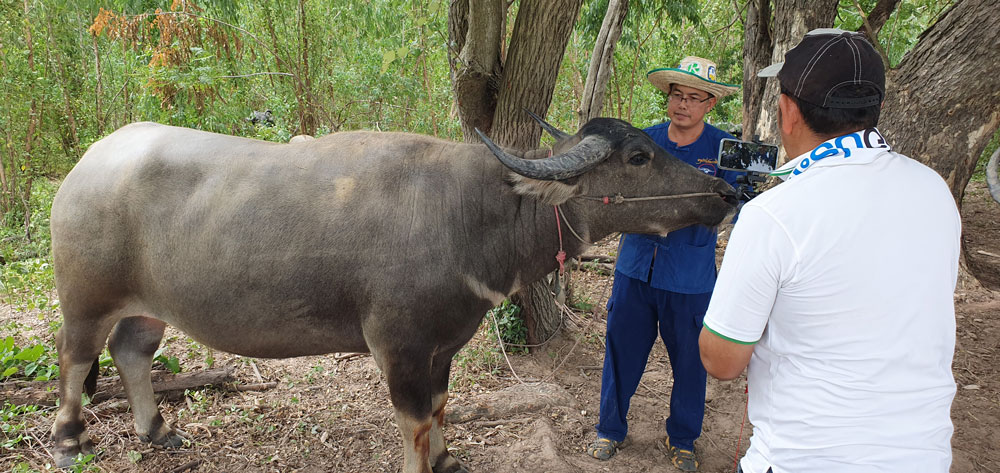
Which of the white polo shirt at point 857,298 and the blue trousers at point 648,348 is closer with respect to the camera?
the white polo shirt at point 857,298

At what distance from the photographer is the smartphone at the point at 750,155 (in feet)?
10.3

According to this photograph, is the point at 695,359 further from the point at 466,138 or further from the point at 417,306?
the point at 466,138

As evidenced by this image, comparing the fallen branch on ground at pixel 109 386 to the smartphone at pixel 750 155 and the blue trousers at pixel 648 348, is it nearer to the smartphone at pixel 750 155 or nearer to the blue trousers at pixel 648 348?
the blue trousers at pixel 648 348

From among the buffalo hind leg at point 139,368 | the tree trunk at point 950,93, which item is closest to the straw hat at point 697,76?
the tree trunk at point 950,93

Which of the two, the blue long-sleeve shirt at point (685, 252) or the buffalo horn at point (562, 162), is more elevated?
the buffalo horn at point (562, 162)

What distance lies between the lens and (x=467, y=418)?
4488 mm

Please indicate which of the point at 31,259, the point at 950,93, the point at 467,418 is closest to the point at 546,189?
the point at 467,418

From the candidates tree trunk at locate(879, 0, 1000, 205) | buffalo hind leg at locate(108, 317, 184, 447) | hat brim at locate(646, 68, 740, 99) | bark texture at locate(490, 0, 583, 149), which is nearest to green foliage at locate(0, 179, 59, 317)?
buffalo hind leg at locate(108, 317, 184, 447)

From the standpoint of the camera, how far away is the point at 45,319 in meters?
5.62

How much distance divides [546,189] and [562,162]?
0.72ft

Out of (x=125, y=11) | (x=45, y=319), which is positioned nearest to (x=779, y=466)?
(x=45, y=319)

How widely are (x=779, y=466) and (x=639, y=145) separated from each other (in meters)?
1.93

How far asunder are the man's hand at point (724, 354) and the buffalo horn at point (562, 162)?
1408 mm

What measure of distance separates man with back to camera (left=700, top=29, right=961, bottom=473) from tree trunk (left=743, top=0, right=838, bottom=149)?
14.7 feet
